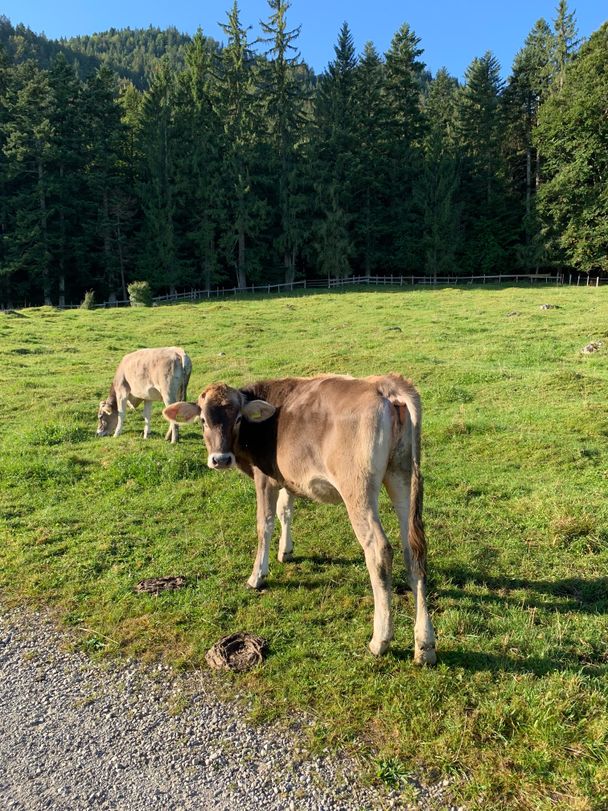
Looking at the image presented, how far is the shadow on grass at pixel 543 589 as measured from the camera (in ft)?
17.4

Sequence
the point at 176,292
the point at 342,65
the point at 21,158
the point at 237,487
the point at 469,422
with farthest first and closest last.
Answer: the point at 342,65 → the point at 176,292 → the point at 21,158 → the point at 469,422 → the point at 237,487

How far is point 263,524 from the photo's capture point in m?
5.93

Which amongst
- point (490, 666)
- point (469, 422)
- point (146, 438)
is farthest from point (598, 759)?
point (146, 438)

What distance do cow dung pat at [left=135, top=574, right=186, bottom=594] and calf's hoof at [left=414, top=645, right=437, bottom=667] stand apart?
2647mm

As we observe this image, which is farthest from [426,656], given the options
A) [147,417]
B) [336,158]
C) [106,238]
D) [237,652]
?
[336,158]

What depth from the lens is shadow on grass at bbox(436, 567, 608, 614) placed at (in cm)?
530

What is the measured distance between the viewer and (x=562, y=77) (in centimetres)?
5462

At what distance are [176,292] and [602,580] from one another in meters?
50.2

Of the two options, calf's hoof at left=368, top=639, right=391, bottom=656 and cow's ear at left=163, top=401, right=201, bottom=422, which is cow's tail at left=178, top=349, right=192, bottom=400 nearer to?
cow's ear at left=163, top=401, right=201, bottom=422

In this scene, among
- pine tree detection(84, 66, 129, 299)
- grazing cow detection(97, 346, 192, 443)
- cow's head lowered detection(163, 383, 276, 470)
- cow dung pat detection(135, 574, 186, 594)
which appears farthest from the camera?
pine tree detection(84, 66, 129, 299)

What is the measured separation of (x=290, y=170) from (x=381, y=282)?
1479 cm

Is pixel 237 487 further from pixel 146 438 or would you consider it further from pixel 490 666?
pixel 490 666

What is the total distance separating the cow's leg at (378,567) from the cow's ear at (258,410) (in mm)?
1390

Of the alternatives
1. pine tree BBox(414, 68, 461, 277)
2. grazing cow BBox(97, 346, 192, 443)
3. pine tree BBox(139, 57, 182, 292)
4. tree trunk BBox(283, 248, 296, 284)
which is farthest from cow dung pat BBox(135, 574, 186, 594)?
pine tree BBox(414, 68, 461, 277)
